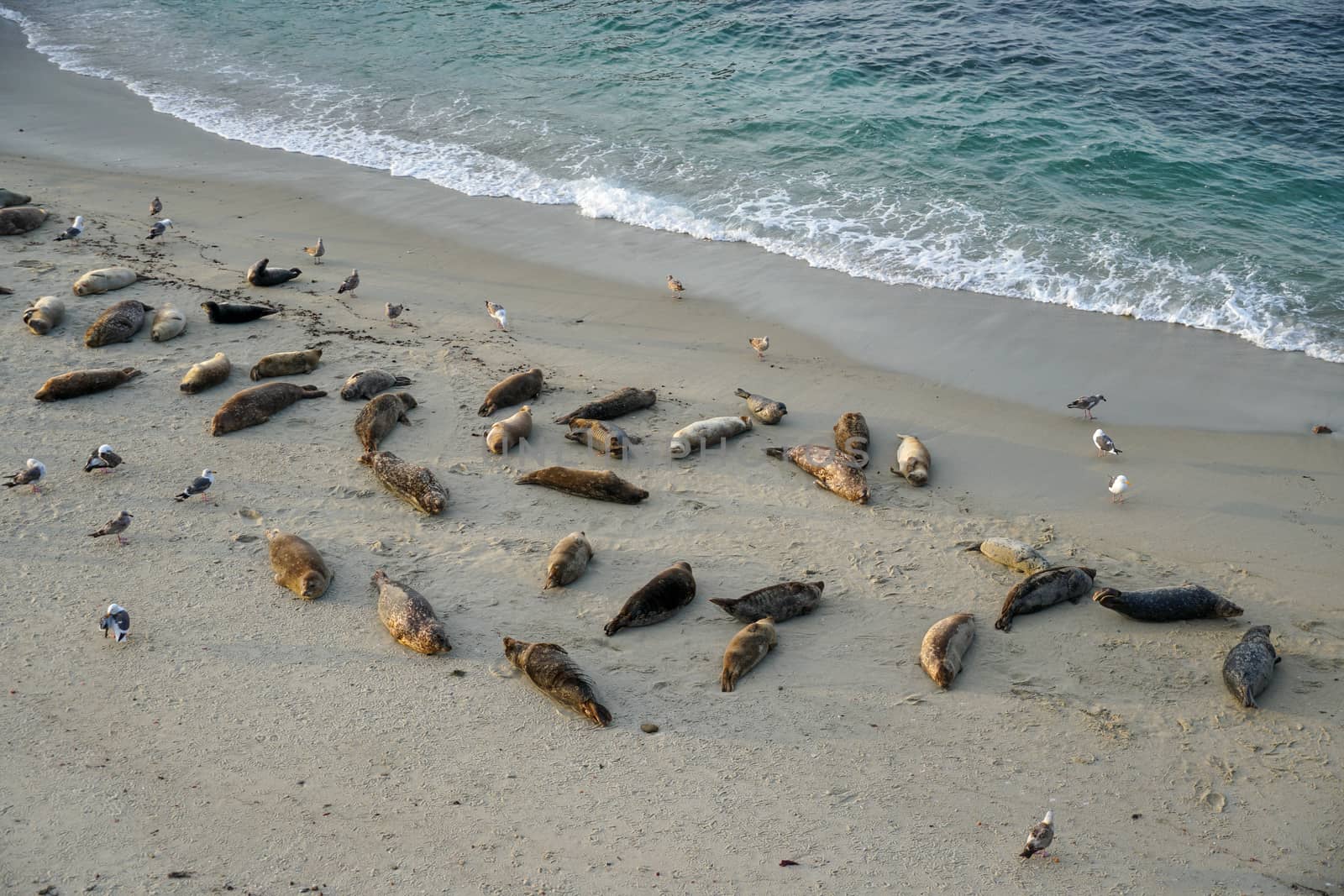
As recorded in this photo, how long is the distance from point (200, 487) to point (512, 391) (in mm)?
3185

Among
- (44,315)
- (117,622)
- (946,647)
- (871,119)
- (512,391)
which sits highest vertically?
(871,119)

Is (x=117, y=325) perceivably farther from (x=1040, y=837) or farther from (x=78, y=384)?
(x=1040, y=837)

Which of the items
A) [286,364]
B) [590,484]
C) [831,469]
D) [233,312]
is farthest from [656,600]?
[233,312]

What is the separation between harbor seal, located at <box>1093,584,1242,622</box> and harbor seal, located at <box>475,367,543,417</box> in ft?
19.3

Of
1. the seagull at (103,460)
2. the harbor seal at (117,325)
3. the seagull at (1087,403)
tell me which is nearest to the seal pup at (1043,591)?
the seagull at (1087,403)

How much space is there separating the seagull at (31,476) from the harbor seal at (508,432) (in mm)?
3920

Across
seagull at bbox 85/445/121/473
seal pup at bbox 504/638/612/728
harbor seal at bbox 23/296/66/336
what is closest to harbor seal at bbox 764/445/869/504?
seal pup at bbox 504/638/612/728

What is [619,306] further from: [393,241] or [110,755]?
[110,755]

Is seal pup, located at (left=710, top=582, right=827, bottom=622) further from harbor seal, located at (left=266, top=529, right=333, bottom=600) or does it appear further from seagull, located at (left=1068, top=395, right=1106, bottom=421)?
seagull, located at (left=1068, top=395, right=1106, bottom=421)

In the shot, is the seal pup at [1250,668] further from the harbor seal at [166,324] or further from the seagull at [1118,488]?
the harbor seal at [166,324]

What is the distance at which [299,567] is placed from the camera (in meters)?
7.82

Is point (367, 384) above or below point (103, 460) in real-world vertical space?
above

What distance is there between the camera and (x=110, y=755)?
6.26 metres

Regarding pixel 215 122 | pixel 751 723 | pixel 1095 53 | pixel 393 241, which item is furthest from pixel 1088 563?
pixel 215 122
